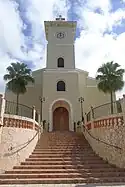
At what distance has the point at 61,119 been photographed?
21453mm

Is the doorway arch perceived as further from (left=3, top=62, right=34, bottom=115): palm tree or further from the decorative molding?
the decorative molding

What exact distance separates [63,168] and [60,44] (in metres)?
17.9

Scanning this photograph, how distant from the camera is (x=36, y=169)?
8516 mm

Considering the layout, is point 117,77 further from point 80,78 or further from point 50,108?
point 50,108

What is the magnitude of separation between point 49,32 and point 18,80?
804 centimetres

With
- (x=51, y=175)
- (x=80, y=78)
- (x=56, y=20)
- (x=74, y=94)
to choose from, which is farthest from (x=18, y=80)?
(x=51, y=175)

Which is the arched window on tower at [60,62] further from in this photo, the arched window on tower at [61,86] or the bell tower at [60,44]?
the arched window on tower at [61,86]

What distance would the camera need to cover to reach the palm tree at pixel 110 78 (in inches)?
773

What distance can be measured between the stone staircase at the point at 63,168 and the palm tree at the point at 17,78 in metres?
9.38

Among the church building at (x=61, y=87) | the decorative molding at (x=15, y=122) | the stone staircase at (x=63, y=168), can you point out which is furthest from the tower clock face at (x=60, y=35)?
the decorative molding at (x=15, y=122)

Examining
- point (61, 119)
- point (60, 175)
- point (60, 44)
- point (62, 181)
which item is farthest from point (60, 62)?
point (62, 181)

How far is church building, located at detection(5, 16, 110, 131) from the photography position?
67.4 ft

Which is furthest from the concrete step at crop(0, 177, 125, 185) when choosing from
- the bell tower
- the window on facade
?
the bell tower

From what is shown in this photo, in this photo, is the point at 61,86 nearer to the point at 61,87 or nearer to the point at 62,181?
the point at 61,87
